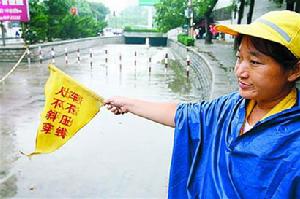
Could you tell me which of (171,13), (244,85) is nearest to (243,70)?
(244,85)

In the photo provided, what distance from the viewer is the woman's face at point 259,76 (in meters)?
1.35

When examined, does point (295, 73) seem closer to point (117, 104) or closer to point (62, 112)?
Result: point (117, 104)

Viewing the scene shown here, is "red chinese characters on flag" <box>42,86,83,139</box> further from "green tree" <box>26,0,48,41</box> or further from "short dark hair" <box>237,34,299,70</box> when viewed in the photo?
"green tree" <box>26,0,48,41</box>

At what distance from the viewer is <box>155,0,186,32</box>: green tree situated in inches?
1414

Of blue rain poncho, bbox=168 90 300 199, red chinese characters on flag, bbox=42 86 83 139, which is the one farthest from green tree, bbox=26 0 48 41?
blue rain poncho, bbox=168 90 300 199

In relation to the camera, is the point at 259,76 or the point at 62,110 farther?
the point at 62,110

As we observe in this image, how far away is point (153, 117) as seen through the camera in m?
1.89

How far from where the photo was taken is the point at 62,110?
6.90 ft

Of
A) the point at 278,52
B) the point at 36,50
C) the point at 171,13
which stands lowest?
the point at 36,50

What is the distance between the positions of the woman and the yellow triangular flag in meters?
0.64

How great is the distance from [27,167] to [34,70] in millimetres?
11021

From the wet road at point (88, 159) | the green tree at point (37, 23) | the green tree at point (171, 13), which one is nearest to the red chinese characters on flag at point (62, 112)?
the wet road at point (88, 159)

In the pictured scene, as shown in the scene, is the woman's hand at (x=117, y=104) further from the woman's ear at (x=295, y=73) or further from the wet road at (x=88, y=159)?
the wet road at (x=88, y=159)

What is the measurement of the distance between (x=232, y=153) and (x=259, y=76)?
0.28 meters
